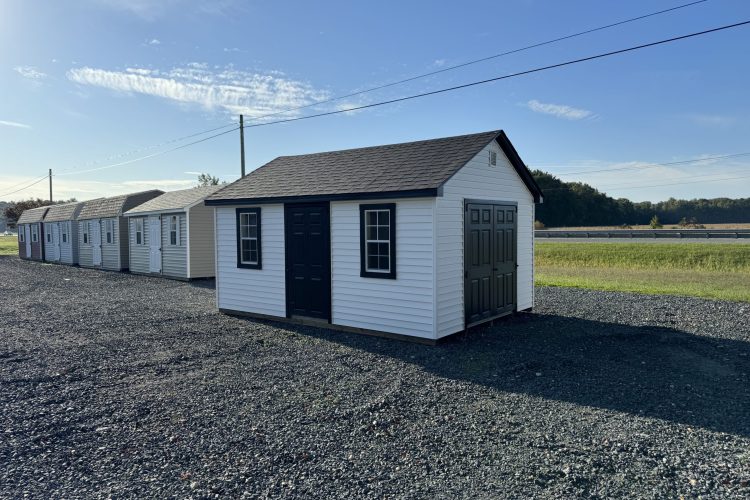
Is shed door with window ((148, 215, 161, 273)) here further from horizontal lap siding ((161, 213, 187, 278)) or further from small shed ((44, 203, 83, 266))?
small shed ((44, 203, 83, 266))

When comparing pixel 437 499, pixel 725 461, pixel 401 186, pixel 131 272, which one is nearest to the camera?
pixel 437 499

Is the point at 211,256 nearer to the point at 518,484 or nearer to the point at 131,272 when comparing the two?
the point at 131,272

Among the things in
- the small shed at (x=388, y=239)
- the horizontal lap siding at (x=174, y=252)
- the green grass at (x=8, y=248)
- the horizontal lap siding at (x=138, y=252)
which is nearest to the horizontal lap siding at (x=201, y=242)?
the horizontal lap siding at (x=174, y=252)

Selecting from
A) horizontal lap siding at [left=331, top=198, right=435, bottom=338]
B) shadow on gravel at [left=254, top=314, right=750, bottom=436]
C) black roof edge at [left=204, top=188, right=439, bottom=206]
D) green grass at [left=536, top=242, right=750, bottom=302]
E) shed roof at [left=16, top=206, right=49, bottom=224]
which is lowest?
shadow on gravel at [left=254, top=314, right=750, bottom=436]

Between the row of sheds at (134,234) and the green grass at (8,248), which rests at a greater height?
the row of sheds at (134,234)

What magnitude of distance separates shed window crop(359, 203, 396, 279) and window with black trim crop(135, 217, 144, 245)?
51.2 feet

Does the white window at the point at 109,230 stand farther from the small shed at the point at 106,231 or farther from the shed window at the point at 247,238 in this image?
the shed window at the point at 247,238

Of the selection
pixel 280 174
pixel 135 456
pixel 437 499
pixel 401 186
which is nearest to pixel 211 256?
pixel 280 174

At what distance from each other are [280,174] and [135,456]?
811 centimetres

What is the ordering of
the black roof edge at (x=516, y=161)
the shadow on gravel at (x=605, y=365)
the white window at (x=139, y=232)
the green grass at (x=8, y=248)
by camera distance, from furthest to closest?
the green grass at (x=8, y=248)
the white window at (x=139, y=232)
the black roof edge at (x=516, y=161)
the shadow on gravel at (x=605, y=365)

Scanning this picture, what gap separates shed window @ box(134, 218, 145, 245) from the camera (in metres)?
21.5

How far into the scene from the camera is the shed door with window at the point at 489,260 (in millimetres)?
9188

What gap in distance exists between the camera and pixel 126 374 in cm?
691

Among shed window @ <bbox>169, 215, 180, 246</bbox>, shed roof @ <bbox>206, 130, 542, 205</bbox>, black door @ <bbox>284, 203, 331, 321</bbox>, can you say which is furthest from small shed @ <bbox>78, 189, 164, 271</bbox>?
black door @ <bbox>284, 203, 331, 321</bbox>
